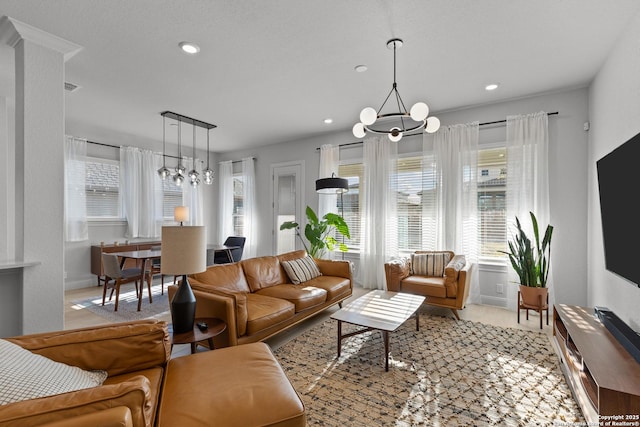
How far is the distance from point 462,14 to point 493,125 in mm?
2348

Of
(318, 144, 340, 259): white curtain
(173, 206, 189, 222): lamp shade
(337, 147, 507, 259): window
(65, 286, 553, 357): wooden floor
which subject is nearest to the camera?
(65, 286, 553, 357): wooden floor

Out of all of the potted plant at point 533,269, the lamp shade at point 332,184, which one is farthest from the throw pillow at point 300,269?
the potted plant at point 533,269

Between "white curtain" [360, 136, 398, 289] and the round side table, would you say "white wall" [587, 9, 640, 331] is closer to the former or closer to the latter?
"white curtain" [360, 136, 398, 289]

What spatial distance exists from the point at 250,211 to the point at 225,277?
3.84 metres

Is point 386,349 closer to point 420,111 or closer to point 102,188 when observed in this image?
point 420,111

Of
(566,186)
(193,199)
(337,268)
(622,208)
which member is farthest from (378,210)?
(193,199)

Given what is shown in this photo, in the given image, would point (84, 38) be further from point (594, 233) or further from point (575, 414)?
point (594, 233)

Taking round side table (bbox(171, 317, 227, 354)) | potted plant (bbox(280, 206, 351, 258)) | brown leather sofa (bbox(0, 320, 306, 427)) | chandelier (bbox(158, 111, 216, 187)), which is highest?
chandelier (bbox(158, 111, 216, 187))

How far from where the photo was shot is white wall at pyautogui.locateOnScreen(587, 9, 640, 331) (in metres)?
2.35

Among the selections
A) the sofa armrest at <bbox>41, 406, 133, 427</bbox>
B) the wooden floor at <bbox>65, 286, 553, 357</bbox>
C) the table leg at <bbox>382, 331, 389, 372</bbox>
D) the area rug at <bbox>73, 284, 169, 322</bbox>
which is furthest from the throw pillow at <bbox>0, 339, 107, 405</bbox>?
the area rug at <bbox>73, 284, 169, 322</bbox>

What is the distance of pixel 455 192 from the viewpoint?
4.42m

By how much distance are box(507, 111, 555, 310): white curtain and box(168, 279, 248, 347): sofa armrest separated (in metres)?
3.54

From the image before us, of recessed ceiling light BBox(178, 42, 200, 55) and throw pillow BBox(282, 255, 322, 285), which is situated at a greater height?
recessed ceiling light BBox(178, 42, 200, 55)

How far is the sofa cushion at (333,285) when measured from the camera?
368cm
